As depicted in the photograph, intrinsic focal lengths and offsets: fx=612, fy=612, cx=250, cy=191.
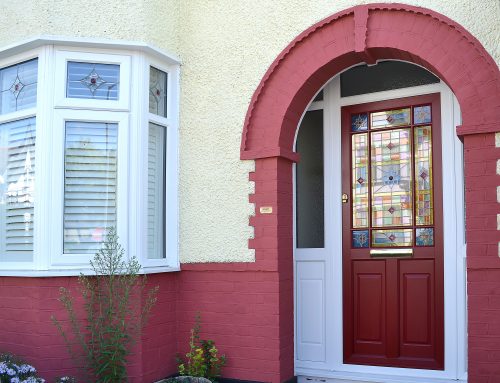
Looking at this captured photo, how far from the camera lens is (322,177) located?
5.88 metres

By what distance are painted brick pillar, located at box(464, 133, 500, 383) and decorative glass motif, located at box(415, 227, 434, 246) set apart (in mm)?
897

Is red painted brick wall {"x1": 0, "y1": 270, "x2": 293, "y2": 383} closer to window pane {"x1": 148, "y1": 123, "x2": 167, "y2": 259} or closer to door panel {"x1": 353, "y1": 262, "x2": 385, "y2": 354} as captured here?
window pane {"x1": 148, "y1": 123, "x2": 167, "y2": 259}

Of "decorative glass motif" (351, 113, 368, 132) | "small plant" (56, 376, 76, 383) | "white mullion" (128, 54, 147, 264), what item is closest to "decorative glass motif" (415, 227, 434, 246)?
"decorative glass motif" (351, 113, 368, 132)

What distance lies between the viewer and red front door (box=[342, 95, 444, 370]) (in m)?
5.25

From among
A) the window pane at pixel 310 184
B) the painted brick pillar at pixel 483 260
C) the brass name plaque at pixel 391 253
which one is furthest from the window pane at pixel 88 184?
the painted brick pillar at pixel 483 260

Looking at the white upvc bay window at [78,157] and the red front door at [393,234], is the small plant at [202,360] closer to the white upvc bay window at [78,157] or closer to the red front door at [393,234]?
the white upvc bay window at [78,157]

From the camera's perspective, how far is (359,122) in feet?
18.8

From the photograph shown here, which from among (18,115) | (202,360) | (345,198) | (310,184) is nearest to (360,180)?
(345,198)

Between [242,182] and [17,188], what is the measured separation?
203cm

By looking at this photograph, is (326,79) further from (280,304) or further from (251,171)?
(280,304)

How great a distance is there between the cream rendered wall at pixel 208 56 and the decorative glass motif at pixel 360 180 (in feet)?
3.35

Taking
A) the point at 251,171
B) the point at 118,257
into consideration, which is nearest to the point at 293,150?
the point at 251,171

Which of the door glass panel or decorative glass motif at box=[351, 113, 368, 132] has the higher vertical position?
decorative glass motif at box=[351, 113, 368, 132]

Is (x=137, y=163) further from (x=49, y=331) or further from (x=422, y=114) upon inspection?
(x=422, y=114)
